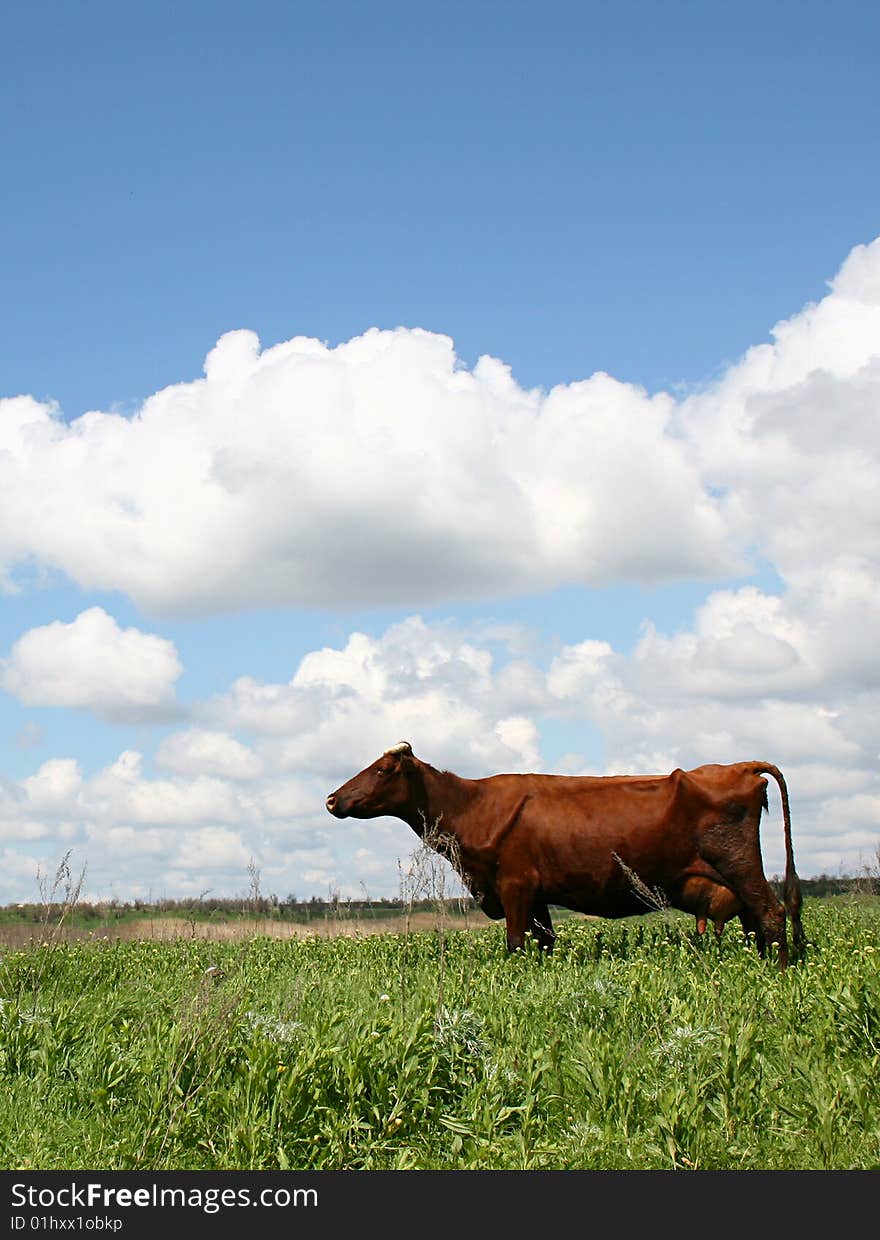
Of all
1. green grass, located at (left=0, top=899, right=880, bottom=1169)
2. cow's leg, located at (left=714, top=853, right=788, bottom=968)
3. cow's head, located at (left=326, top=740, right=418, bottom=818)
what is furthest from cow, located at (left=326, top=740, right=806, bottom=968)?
green grass, located at (left=0, top=899, right=880, bottom=1169)

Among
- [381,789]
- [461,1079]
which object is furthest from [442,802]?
[461,1079]

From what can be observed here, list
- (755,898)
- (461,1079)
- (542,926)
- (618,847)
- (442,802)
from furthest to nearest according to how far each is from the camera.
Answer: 1. (442,802)
2. (542,926)
3. (618,847)
4. (755,898)
5. (461,1079)

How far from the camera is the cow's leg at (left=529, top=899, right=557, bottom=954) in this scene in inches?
514

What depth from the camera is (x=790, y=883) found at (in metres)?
12.5

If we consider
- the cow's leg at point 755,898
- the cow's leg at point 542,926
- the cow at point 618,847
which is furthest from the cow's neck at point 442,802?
the cow's leg at point 755,898

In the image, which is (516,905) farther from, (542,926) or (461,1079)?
(461,1079)

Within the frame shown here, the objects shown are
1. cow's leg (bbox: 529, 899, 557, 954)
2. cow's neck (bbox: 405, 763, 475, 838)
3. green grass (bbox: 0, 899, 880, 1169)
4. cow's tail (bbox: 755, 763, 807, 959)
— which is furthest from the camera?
cow's neck (bbox: 405, 763, 475, 838)

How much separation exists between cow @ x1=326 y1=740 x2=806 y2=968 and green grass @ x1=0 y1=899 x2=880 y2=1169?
2.80m

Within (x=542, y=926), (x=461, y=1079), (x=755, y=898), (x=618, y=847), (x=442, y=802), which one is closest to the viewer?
(x=461, y=1079)

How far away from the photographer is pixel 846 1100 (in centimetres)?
695

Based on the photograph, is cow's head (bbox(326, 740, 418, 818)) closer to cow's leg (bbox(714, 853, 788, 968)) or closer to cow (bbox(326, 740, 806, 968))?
cow (bbox(326, 740, 806, 968))

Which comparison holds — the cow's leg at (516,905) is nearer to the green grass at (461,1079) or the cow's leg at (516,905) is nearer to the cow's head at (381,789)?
the cow's head at (381,789)

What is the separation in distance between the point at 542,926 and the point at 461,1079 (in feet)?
19.7

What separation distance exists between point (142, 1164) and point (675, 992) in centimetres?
495
